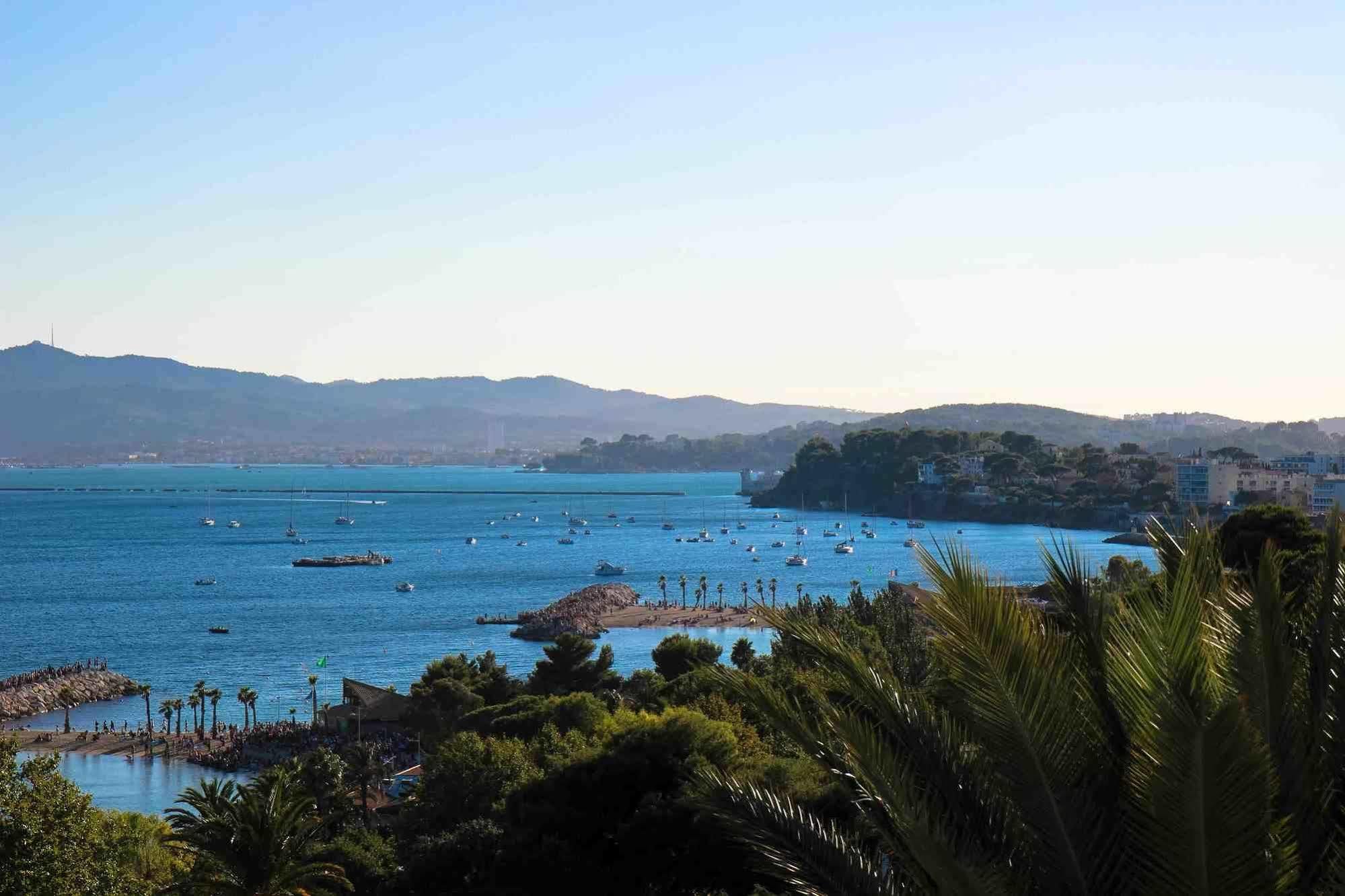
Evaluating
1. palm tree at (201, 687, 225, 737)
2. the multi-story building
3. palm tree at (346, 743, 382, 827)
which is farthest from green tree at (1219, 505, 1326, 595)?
the multi-story building

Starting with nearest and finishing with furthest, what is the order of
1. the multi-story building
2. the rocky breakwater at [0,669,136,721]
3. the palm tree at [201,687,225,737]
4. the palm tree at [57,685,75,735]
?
1. the palm tree at [201,687,225,737]
2. the palm tree at [57,685,75,735]
3. the rocky breakwater at [0,669,136,721]
4. the multi-story building

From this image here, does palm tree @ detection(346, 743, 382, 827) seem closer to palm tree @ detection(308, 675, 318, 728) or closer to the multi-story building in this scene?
palm tree @ detection(308, 675, 318, 728)

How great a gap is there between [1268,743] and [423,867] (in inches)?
372

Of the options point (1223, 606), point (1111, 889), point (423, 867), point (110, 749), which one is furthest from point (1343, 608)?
point (110, 749)

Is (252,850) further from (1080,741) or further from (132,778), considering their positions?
(132,778)

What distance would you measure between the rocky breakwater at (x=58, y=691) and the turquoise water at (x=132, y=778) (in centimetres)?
637

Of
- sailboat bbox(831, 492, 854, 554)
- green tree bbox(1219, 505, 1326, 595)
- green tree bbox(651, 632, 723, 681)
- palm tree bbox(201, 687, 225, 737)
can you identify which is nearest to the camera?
green tree bbox(1219, 505, 1326, 595)

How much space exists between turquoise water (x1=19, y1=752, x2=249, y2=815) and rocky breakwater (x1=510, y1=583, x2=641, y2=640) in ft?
62.3

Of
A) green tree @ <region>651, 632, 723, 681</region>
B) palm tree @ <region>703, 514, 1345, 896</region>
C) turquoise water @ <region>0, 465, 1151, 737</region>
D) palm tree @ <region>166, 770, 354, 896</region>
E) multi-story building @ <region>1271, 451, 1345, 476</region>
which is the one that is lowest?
turquoise water @ <region>0, 465, 1151, 737</region>

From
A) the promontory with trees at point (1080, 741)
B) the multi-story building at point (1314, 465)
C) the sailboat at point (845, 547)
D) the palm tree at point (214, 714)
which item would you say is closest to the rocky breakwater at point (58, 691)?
the palm tree at point (214, 714)

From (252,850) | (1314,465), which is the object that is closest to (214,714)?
(252,850)

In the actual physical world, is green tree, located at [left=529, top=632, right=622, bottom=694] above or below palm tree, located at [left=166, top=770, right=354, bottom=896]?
below

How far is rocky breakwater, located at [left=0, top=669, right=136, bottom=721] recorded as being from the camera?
118ft

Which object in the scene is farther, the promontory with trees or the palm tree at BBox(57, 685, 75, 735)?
the palm tree at BBox(57, 685, 75, 735)
